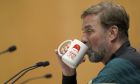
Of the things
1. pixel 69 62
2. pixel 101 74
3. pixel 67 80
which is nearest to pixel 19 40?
pixel 67 80

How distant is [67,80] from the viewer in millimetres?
1856

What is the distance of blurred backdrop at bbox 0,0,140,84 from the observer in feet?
9.93

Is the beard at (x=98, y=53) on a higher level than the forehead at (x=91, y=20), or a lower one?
lower

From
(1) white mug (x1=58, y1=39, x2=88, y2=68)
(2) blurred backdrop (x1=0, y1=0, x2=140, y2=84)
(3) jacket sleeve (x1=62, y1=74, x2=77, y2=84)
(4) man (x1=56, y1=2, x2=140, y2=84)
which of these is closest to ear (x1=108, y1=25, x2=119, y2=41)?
(4) man (x1=56, y1=2, x2=140, y2=84)

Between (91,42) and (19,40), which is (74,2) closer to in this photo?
(19,40)

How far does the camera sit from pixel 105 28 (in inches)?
61.0

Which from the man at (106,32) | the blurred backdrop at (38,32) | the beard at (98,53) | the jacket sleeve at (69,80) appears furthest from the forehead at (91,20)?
the blurred backdrop at (38,32)

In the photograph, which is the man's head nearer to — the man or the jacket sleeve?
the man

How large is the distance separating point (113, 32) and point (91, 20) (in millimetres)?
109

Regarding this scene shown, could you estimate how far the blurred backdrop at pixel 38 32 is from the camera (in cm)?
303

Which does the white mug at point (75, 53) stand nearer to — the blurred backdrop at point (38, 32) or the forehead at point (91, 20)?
the forehead at point (91, 20)

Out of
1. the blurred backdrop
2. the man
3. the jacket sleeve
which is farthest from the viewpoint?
the blurred backdrop

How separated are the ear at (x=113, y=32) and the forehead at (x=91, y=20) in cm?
6

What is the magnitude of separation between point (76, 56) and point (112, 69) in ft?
1.06
